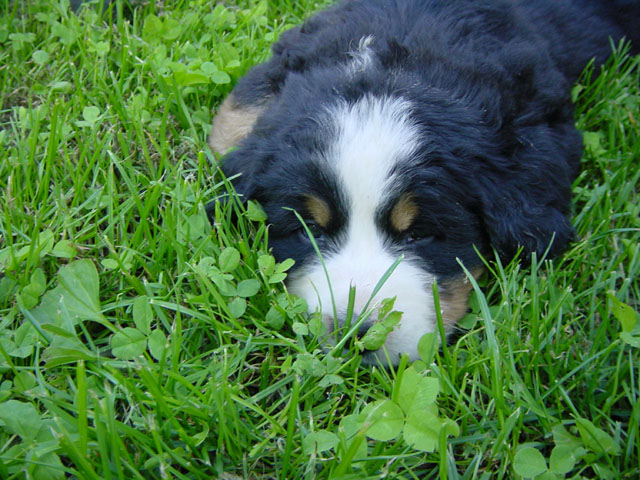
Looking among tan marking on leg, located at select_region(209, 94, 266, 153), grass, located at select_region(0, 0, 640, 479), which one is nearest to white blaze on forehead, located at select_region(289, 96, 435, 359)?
grass, located at select_region(0, 0, 640, 479)

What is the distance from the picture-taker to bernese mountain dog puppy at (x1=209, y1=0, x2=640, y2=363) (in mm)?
2277

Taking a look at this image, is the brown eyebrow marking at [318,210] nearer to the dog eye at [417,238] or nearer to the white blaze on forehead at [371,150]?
the white blaze on forehead at [371,150]

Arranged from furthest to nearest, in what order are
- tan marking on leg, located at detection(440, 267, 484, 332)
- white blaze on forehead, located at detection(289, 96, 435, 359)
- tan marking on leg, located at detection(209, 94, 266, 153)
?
tan marking on leg, located at detection(209, 94, 266, 153) < tan marking on leg, located at detection(440, 267, 484, 332) < white blaze on forehead, located at detection(289, 96, 435, 359)

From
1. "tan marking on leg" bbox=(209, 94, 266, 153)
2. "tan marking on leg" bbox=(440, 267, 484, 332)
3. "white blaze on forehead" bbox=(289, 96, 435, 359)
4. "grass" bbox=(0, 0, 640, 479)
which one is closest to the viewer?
"grass" bbox=(0, 0, 640, 479)

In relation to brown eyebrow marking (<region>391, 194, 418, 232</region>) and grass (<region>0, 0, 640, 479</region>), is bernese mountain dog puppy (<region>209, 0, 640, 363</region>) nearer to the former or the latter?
brown eyebrow marking (<region>391, 194, 418, 232</region>)

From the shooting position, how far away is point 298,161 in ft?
7.75

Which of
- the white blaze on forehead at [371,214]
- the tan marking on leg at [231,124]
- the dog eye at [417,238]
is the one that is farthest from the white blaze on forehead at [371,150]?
the tan marking on leg at [231,124]

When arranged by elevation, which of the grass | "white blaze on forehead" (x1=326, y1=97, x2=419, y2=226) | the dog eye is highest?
"white blaze on forehead" (x1=326, y1=97, x2=419, y2=226)

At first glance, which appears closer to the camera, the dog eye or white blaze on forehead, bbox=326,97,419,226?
white blaze on forehead, bbox=326,97,419,226

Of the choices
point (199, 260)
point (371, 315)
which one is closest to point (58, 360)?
point (199, 260)

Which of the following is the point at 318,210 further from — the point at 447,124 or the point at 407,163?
the point at 447,124

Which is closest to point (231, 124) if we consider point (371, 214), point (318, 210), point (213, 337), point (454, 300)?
point (318, 210)

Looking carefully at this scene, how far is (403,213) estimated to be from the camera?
2314mm

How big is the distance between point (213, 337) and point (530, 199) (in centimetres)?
125
